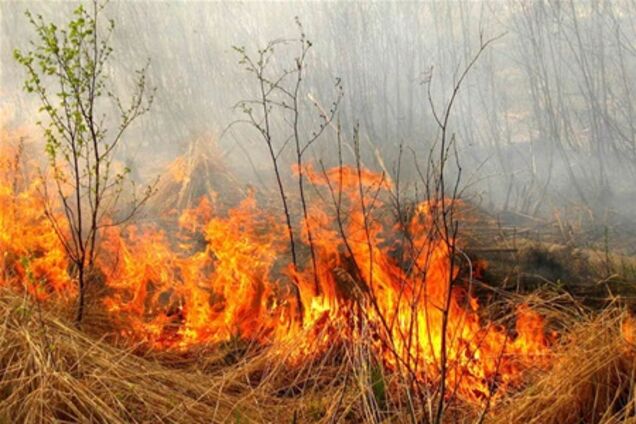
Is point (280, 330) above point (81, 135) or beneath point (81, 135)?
beneath

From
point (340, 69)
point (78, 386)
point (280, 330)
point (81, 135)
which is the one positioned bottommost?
point (280, 330)

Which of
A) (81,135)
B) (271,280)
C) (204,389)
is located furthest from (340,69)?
(204,389)

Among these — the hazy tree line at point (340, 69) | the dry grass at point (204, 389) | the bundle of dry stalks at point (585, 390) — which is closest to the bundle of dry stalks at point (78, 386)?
the dry grass at point (204, 389)

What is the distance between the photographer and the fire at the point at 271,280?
3227mm

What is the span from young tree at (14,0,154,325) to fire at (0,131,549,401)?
1.04ft

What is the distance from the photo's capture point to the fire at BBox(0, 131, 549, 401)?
3227 mm

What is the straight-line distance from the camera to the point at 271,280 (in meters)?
4.27

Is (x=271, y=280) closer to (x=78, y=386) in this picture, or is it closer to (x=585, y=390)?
(x=78, y=386)

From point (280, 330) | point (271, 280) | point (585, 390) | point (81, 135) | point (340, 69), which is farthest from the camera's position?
point (340, 69)

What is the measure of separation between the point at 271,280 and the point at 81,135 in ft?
5.50

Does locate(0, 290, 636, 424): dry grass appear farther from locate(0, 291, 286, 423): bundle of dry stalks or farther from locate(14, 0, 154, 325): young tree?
locate(14, 0, 154, 325): young tree

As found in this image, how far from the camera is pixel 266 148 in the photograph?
298 inches

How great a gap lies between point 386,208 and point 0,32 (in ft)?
23.3

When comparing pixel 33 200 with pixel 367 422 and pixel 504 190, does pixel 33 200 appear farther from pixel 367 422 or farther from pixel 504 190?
pixel 504 190
